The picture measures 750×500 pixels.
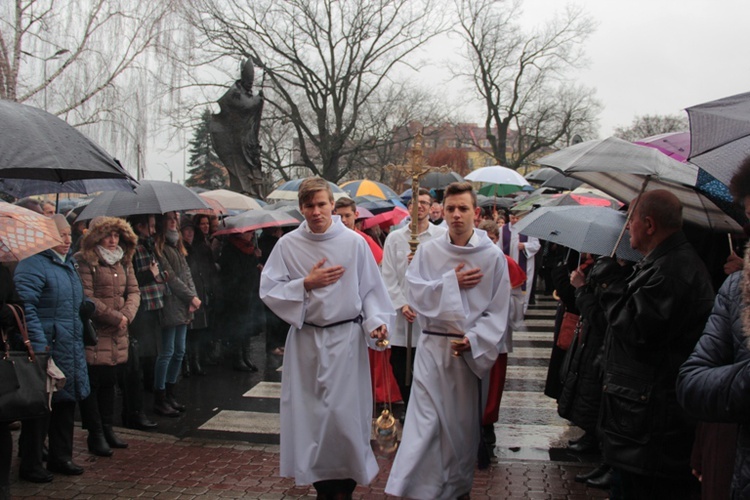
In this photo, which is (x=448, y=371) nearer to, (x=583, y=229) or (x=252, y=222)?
(x=583, y=229)

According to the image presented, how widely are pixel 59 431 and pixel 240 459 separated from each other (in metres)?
1.39

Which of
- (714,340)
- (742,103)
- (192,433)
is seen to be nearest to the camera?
(714,340)

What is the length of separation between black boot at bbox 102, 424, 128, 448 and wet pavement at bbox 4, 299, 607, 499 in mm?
80

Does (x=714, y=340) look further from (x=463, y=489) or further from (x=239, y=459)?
(x=239, y=459)

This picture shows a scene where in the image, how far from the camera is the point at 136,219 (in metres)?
7.15

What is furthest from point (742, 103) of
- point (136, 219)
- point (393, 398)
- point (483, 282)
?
point (136, 219)

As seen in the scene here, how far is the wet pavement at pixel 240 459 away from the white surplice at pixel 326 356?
1.42 ft

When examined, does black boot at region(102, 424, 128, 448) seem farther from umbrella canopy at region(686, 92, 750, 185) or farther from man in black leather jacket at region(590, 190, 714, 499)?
umbrella canopy at region(686, 92, 750, 185)

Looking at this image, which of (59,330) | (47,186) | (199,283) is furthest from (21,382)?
(199,283)

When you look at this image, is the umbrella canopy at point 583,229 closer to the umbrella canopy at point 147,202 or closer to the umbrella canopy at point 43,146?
the umbrella canopy at point 43,146

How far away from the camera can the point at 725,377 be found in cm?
241

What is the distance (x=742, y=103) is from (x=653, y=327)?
122cm

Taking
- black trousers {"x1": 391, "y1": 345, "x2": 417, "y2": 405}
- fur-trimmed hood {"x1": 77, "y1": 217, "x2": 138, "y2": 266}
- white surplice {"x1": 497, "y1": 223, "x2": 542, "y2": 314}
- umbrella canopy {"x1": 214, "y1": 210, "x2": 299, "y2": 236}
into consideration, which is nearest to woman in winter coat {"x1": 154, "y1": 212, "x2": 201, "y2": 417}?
fur-trimmed hood {"x1": 77, "y1": 217, "x2": 138, "y2": 266}

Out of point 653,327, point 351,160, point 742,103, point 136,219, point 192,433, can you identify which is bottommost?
point 192,433
